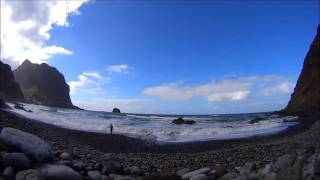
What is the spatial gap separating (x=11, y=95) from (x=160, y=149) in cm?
9254

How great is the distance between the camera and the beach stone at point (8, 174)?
1073cm

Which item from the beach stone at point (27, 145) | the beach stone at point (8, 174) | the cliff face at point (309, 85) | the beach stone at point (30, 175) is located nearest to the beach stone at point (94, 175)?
the beach stone at point (27, 145)

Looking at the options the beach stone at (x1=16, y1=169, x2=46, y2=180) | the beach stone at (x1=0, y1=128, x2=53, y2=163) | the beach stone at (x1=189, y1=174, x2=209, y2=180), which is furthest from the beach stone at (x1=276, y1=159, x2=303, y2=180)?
the beach stone at (x1=0, y1=128, x2=53, y2=163)

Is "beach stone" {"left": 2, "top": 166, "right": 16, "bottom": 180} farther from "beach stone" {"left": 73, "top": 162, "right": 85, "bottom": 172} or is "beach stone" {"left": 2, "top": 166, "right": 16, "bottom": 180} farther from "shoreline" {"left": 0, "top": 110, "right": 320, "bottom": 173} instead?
"shoreline" {"left": 0, "top": 110, "right": 320, "bottom": 173}

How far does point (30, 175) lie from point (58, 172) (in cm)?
92

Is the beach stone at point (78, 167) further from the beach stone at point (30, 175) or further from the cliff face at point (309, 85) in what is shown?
the cliff face at point (309, 85)

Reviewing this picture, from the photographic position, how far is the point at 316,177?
10.1 metres

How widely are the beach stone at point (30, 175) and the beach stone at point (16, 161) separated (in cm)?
51

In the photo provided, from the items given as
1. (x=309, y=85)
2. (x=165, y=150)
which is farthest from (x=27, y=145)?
(x=309, y=85)

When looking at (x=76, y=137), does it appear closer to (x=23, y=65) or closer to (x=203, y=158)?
(x=203, y=158)

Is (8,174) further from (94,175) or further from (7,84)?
(7,84)

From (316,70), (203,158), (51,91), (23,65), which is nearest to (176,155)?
(203,158)

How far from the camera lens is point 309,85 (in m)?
72.9

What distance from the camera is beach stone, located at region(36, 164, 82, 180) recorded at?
1112cm
